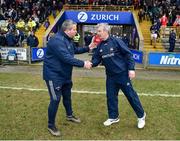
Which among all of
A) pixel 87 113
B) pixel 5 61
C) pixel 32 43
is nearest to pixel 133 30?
pixel 32 43

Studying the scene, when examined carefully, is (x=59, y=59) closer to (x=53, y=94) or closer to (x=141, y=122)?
(x=53, y=94)

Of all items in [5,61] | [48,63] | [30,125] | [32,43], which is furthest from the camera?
[32,43]

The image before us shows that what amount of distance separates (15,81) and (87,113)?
5.44 metres

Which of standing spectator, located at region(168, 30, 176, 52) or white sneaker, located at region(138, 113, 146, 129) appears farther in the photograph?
standing spectator, located at region(168, 30, 176, 52)

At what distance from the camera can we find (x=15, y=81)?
13828 millimetres

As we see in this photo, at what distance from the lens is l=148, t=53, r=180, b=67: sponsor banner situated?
19.1 metres

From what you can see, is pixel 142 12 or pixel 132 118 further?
pixel 142 12

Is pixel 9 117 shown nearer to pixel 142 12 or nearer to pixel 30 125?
pixel 30 125

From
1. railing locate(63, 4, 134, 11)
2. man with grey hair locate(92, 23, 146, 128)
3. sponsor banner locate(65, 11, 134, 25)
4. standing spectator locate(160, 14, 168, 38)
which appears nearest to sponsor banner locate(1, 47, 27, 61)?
sponsor banner locate(65, 11, 134, 25)

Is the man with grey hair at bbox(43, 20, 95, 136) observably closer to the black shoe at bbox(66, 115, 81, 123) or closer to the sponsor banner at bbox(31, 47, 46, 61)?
the black shoe at bbox(66, 115, 81, 123)

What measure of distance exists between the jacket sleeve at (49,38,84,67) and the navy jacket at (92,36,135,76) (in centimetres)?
67

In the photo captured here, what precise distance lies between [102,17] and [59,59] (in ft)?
80.0

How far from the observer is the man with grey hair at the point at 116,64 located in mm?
7699

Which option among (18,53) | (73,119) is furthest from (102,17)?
(73,119)
